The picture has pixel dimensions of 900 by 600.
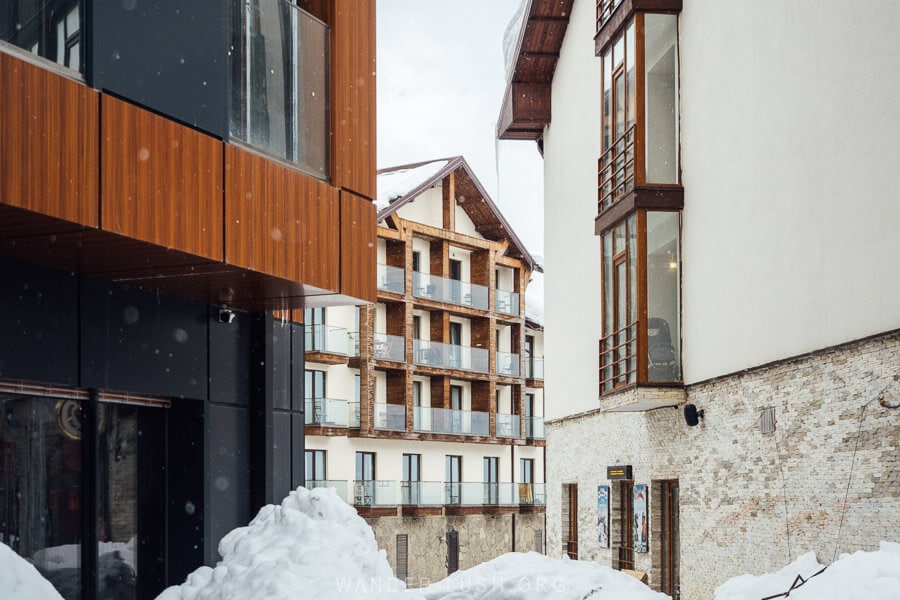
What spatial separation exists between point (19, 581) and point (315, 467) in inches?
1344

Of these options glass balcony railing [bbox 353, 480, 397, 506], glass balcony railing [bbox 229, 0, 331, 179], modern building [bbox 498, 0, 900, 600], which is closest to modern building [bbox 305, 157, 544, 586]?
glass balcony railing [bbox 353, 480, 397, 506]

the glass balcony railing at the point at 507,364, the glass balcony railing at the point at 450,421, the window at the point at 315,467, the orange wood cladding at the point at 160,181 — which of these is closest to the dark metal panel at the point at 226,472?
the orange wood cladding at the point at 160,181

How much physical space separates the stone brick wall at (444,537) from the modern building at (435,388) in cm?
6

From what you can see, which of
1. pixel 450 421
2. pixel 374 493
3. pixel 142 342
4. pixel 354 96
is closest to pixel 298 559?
pixel 142 342

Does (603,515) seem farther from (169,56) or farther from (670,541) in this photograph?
(169,56)

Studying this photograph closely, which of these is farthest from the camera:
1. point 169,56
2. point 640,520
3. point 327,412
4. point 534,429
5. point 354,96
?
point 534,429

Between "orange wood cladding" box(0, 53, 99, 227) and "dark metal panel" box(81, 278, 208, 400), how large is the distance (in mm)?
1625

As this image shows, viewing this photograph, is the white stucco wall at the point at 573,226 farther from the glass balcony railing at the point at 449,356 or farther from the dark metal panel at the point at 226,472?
the glass balcony railing at the point at 449,356

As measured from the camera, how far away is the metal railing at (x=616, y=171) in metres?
21.6

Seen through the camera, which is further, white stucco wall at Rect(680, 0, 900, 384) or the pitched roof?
the pitched roof

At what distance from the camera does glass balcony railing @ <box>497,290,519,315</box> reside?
2025 inches

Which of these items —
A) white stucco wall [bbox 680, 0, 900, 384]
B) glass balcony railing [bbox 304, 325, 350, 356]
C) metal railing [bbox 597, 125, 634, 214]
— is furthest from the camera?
glass balcony railing [bbox 304, 325, 350, 356]

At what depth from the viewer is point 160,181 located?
9.62m

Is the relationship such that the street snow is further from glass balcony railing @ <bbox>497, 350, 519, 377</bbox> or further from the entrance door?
glass balcony railing @ <bbox>497, 350, 519, 377</bbox>
